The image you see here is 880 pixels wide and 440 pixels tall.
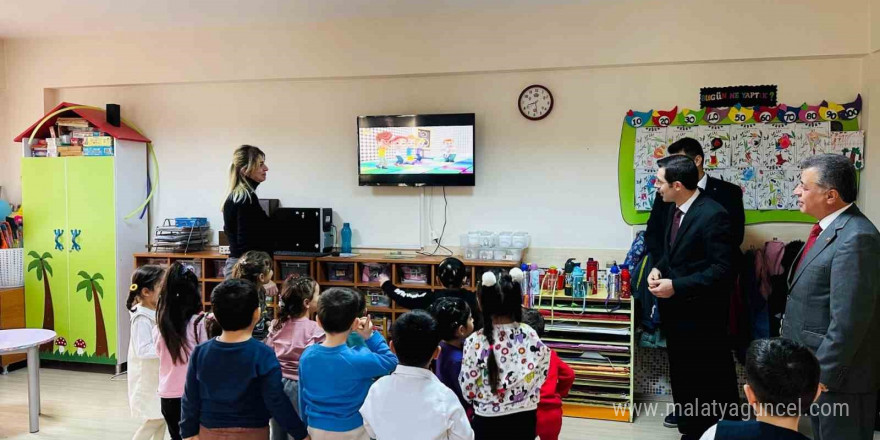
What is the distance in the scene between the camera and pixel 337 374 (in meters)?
2.15

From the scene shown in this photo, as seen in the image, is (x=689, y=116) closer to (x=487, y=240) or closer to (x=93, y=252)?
(x=487, y=240)

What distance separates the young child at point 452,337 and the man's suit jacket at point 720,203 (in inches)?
78.3

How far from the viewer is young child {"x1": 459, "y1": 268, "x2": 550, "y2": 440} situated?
216 centimetres

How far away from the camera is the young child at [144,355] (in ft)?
9.20

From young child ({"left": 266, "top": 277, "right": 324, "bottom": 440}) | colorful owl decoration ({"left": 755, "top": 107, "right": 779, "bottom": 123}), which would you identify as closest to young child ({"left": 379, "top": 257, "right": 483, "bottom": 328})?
young child ({"left": 266, "top": 277, "right": 324, "bottom": 440})

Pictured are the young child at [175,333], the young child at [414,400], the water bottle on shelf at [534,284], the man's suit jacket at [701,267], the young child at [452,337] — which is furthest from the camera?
the water bottle on shelf at [534,284]

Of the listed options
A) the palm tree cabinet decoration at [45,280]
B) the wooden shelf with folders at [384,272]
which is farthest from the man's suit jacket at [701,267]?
the palm tree cabinet decoration at [45,280]

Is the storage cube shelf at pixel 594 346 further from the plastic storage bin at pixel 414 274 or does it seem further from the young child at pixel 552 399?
the young child at pixel 552 399

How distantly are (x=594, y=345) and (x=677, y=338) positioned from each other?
788 mm

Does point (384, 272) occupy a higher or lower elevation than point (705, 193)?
lower

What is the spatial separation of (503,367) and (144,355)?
177cm

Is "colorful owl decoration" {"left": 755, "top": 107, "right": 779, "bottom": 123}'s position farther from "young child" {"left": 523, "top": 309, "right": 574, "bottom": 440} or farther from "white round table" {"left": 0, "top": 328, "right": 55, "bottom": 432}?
"white round table" {"left": 0, "top": 328, "right": 55, "bottom": 432}

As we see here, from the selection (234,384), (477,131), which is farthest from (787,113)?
(234,384)

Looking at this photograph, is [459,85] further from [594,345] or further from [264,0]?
[594,345]
